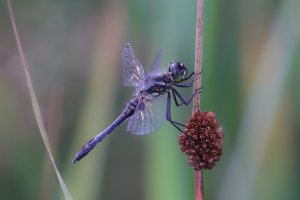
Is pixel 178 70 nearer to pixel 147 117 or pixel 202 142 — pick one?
pixel 147 117

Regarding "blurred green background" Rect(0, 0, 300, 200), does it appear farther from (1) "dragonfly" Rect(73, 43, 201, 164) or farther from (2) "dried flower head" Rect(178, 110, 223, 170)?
(2) "dried flower head" Rect(178, 110, 223, 170)

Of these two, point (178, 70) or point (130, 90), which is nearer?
point (178, 70)

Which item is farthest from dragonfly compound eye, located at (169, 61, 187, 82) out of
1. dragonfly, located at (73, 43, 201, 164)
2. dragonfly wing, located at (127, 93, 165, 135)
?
dragonfly wing, located at (127, 93, 165, 135)

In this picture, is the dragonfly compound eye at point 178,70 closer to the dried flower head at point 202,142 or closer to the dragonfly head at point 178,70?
the dragonfly head at point 178,70

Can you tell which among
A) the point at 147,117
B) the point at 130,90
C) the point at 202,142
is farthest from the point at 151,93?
the point at 130,90

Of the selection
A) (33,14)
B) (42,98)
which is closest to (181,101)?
(42,98)

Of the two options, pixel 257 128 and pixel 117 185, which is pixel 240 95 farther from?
pixel 117 185
